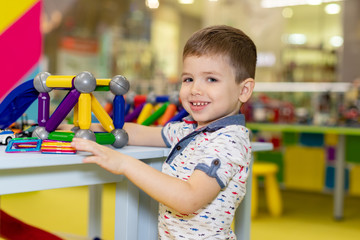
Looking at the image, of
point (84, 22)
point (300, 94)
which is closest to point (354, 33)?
point (300, 94)

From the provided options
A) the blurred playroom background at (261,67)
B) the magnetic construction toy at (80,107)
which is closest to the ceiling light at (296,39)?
the blurred playroom background at (261,67)

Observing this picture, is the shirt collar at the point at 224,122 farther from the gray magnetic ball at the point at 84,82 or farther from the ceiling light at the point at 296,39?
the ceiling light at the point at 296,39

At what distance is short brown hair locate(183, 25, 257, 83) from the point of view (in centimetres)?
94

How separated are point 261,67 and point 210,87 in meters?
3.85

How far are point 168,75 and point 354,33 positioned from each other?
2.08 m

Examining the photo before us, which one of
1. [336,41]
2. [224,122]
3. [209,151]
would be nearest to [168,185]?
[209,151]

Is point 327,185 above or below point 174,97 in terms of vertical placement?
below

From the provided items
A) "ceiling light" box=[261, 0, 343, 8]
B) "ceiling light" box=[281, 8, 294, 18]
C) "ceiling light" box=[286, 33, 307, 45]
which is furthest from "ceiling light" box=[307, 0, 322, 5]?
"ceiling light" box=[286, 33, 307, 45]

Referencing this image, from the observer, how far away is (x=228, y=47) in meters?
0.94

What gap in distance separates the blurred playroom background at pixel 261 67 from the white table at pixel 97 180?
3.95 feet

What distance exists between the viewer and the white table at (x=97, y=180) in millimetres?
749

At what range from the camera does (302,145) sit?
3502 millimetres

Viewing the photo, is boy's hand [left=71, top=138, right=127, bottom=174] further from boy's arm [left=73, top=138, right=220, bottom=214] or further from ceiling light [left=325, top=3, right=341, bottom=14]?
ceiling light [left=325, top=3, right=341, bottom=14]

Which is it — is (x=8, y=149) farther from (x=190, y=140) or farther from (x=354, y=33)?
(x=354, y=33)
